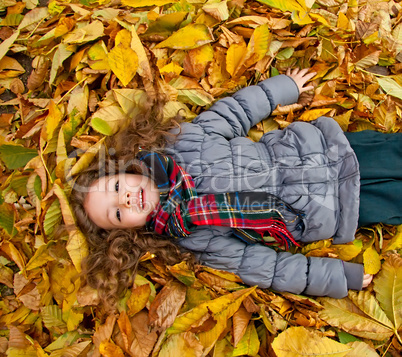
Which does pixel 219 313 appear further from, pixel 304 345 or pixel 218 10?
pixel 218 10

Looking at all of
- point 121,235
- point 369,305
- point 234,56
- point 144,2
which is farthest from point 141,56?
point 369,305

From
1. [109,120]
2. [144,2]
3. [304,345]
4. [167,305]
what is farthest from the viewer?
[144,2]

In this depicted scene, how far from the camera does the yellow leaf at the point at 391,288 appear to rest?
1.41 m

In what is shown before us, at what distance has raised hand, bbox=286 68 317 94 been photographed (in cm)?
174

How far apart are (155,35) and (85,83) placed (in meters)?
0.41

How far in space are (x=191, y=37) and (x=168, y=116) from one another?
15.6 inches

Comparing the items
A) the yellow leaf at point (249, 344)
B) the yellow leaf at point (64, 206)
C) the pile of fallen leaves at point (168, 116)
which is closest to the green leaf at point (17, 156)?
the pile of fallen leaves at point (168, 116)

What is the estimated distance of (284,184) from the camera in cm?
156

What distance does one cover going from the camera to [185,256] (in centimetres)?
156

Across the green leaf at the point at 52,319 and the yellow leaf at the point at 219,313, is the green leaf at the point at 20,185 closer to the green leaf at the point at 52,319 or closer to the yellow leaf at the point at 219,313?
the green leaf at the point at 52,319

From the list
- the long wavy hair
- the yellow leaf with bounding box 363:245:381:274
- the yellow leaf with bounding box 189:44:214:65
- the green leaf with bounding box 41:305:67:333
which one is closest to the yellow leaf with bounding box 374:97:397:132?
the yellow leaf with bounding box 363:245:381:274

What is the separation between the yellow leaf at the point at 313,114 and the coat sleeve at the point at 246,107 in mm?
93

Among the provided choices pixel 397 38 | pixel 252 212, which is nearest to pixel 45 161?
pixel 252 212

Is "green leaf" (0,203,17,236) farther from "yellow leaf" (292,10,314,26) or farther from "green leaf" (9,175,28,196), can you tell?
"yellow leaf" (292,10,314,26)
